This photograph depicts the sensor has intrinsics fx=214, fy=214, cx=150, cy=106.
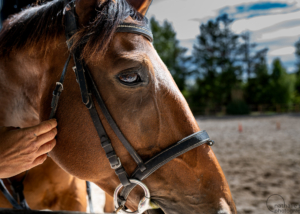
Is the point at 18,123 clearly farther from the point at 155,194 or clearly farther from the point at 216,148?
the point at 216,148

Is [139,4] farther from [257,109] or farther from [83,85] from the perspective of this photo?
[257,109]

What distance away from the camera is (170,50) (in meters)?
31.6

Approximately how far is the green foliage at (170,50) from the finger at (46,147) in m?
28.2

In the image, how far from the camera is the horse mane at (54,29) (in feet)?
4.13

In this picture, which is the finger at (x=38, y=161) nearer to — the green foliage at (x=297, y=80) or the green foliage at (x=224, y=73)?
the green foliage at (x=224, y=73)

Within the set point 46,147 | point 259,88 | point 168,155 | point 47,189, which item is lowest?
point 259,88

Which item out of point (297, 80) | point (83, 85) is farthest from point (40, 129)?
point (297, 80)

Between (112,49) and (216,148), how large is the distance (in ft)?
26.3

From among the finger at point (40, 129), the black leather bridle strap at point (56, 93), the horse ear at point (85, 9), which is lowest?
the finger at point (40, 129)

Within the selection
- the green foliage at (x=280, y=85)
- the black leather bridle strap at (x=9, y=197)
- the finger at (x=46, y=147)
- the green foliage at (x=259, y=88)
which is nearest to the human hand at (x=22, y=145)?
the finger at (x=46, y=147)

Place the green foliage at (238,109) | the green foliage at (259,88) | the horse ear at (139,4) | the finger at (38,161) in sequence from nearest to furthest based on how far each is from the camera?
1. the finger at (38,161)
2. the horse ear at (139,4)
3. the green foliage at (238,109)
4. the green foliage at (259,88)

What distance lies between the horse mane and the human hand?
495mm

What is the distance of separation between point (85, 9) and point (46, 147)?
2.84ft

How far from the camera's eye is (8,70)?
4.90 ft
